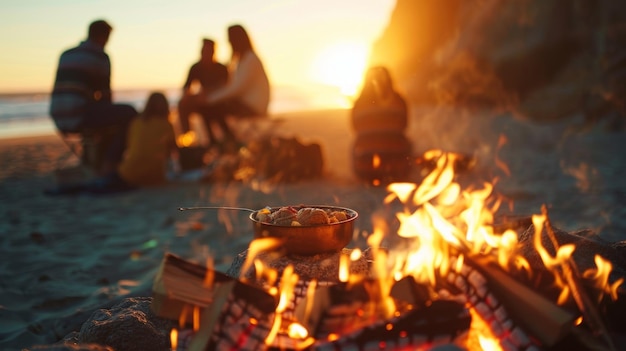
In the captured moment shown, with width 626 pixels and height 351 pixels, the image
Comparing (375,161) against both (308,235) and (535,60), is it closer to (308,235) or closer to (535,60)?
(308,235)

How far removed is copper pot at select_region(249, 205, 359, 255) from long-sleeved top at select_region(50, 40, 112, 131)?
686 cm

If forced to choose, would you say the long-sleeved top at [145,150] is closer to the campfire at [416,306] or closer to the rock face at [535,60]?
the campfire at [416,306]

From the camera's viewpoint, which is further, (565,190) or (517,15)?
(517,15)

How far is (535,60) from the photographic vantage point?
1692cm

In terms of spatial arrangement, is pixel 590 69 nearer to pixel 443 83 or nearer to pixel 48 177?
pixel 443 83

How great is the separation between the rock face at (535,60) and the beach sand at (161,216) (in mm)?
2926

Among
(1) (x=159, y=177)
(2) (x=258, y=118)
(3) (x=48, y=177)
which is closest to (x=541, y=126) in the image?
(2) (x=258, y=118)

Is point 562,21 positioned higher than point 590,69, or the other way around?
point 562,21

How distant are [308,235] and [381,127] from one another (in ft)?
15.8

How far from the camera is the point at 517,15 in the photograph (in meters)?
18.4

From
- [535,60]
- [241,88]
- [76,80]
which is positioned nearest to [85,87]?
[76,80]

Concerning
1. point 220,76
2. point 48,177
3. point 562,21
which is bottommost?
point 48,177

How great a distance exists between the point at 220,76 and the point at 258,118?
1109 mm

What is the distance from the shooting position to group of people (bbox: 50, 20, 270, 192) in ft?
27.6
